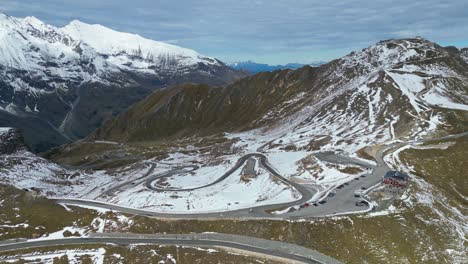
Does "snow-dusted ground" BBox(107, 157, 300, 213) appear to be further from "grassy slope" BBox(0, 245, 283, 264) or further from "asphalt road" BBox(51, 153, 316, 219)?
"grassy slope" BBox(0, 245, 283, 264)

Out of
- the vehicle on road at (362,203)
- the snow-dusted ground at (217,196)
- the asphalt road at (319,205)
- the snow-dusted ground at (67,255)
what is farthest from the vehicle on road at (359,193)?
the snow-dusted ground at (67,255)

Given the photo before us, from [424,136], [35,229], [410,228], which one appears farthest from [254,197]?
[424,136]

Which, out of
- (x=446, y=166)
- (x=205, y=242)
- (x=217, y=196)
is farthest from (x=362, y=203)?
(x=217, y=196)

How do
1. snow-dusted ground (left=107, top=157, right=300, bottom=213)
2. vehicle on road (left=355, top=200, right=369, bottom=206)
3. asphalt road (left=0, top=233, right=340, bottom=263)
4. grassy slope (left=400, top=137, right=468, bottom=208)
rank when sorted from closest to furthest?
asphalt road (left=0, top=233, right=340, bottom=263) → vehicle on road (left=355, top=200, right=369, bottom=206) → grassy slope (left=400, top=137, right=468, bottom=208) → snow-dusted ground (left=107, top=157, right=300, bottom=213)

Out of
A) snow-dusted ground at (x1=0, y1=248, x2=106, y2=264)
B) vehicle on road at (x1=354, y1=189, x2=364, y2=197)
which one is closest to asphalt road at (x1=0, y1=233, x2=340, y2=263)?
snow-dusted ground at (x1=0, y1=248, x2=106, y2=264)

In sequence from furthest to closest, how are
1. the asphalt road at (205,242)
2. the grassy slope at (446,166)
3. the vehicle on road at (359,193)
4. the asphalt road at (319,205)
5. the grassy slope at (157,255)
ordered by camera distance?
the grassy slope at (446,166), the vehicle on road at (359,193), the asphalt road at (319,205), the grassy slope at (157,255), the asphalt road at (205,242)

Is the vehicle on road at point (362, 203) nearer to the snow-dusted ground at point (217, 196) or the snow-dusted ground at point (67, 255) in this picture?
the snow-dusted ground at point (217, 196)

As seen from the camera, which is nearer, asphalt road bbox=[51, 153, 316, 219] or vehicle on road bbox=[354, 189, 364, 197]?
asphalt road bbox=[51, 153, 316, 219]

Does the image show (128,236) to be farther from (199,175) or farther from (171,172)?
(171,172)
